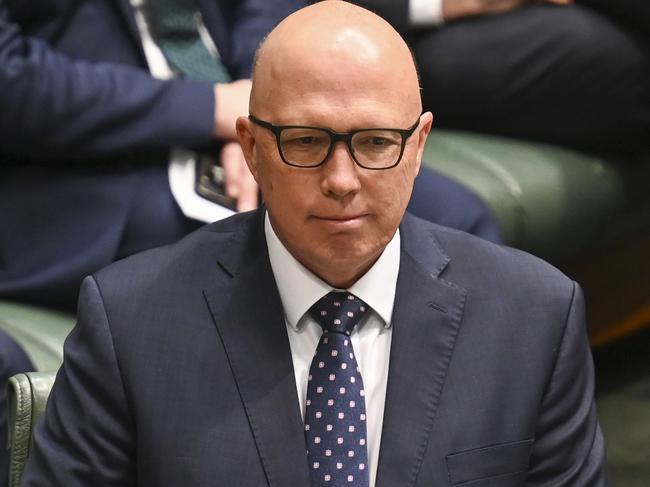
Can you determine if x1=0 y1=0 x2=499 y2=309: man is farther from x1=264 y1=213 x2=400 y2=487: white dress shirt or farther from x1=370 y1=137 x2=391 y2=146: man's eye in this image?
x1=370 y1=137 x2=391 y2=146: man's eye

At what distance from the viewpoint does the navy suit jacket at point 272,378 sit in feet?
4.04

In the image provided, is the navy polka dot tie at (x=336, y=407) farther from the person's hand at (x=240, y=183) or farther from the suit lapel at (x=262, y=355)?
the person's hand at (x=240, y=183)

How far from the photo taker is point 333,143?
46.1 inches

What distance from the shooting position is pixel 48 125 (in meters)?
1.77

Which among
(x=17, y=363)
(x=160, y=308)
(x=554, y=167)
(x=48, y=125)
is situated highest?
(x=160, y=308)

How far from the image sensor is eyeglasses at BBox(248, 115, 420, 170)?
1.17 meters

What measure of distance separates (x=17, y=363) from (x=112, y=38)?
485 millimetres

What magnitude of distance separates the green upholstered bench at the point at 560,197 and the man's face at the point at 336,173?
821 millimetres

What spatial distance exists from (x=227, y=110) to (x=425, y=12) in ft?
1.42

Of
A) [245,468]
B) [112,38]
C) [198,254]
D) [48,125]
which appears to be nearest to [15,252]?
[48,125]

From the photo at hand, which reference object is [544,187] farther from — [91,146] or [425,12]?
[91,146]

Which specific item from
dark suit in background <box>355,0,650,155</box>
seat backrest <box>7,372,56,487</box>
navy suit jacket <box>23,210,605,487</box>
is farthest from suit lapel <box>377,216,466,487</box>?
dark suit in background <box>355,0,650,155</box>

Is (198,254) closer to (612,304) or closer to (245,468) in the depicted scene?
(245,468)

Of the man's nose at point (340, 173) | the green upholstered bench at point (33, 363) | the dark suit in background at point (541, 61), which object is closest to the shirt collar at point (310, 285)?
the man's nose at point (340, 173)
